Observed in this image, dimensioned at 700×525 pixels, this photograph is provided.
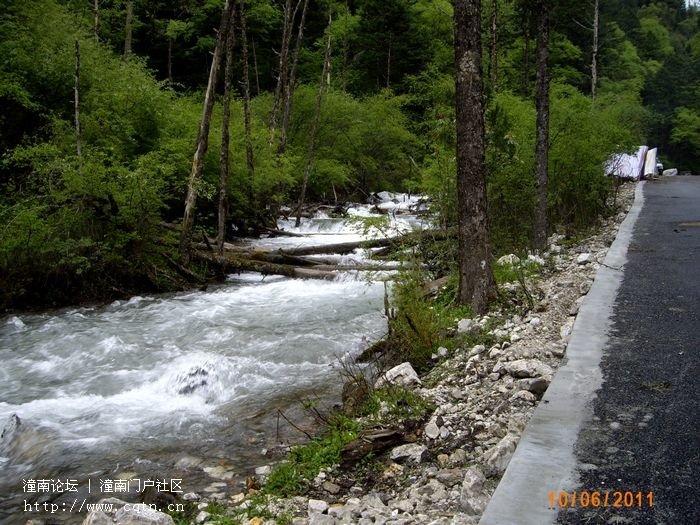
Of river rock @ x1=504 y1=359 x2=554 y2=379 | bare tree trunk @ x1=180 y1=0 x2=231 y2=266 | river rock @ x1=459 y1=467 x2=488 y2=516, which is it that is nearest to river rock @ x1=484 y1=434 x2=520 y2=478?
river rock @ x1=459 y1=467 x2=488 y2=516

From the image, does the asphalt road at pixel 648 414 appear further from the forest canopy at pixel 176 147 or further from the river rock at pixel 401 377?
the forest canopy at pixel 176 147

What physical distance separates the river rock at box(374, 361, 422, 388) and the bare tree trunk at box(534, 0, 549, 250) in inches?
235

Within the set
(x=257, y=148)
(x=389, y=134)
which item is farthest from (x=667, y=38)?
(x=257, y=148)

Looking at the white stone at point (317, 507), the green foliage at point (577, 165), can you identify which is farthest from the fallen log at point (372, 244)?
the white stone at point (317, 507)

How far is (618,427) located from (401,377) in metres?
2.37

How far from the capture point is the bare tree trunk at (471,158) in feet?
22.4

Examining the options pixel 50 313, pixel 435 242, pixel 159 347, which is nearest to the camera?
pixel 159 347

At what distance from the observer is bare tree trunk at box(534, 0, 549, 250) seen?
10.7 m

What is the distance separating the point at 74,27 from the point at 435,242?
48.6 feet

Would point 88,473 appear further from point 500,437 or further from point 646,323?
point 646,323

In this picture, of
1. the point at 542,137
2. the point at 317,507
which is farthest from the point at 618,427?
the point at 542,137

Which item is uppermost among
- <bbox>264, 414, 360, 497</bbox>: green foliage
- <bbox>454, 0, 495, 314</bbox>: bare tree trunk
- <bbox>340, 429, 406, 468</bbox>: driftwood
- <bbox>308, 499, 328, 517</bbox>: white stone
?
<bbox>454, 0, 495, 314</bbox>: bare tree trunk

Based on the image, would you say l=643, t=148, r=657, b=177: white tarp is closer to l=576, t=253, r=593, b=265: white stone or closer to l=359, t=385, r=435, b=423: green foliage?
l=576, t=253, r=593, b=265: white stone

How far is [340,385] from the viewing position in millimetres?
6969
